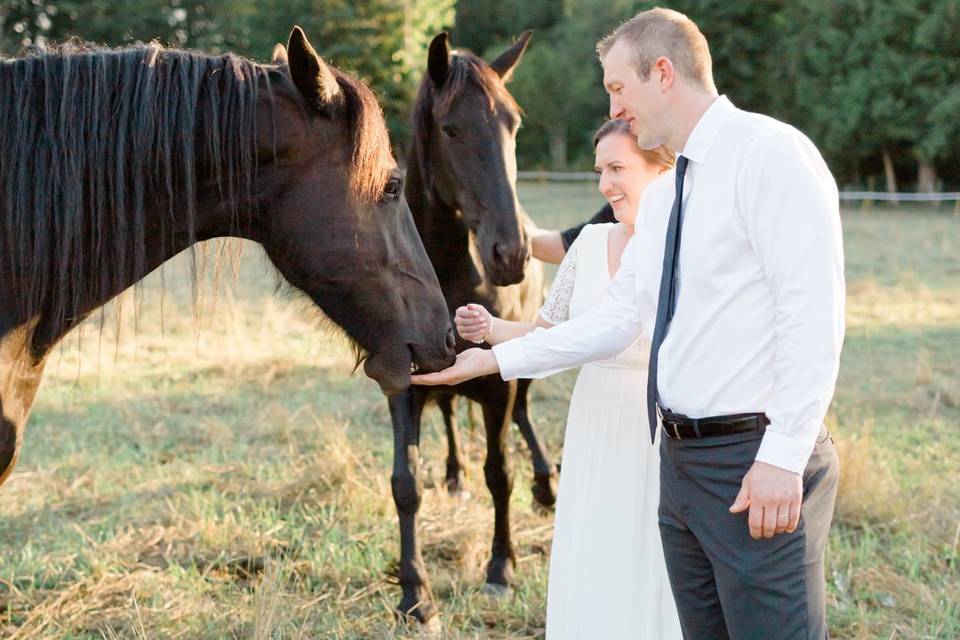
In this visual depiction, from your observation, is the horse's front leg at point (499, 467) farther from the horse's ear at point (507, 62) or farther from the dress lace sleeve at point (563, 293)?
the horse's ear at point (507, 62)

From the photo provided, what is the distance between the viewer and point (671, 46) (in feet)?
6.74

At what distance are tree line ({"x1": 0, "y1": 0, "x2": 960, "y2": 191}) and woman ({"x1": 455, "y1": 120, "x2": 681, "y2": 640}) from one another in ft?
58.7

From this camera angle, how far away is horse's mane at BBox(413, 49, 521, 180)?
3.96 meters

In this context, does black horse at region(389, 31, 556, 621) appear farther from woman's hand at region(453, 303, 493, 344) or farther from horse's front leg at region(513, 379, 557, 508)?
horse's front leg at region(513, 379, 557, 508)

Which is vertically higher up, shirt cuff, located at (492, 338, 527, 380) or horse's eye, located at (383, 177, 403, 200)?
horse's eye, located at (383, 177, 403, 200)

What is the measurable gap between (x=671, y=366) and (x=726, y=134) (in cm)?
56

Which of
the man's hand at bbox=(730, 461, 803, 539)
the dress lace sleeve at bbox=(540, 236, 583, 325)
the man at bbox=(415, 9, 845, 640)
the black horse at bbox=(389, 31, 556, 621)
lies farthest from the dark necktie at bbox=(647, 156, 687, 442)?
the black horse at bbox=(389, 31, 556, 621)

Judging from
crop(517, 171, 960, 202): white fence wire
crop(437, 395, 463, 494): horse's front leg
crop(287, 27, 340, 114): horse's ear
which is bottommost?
crop(437, 395, 463, 494): horse's front leg

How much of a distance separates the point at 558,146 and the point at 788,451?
3775 centimetres

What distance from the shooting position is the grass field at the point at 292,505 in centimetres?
346

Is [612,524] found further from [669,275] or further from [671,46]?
[671,46]

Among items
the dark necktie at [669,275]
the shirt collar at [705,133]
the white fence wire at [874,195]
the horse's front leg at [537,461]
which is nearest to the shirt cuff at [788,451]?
the dark necktie at [669,275]

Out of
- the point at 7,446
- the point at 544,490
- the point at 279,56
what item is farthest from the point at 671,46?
the point at 544,490

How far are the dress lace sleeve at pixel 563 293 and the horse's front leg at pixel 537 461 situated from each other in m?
1.81
